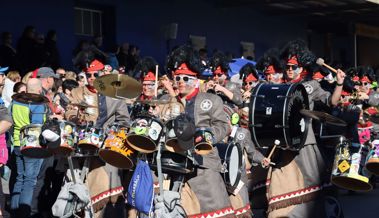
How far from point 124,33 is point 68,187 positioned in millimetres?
10039

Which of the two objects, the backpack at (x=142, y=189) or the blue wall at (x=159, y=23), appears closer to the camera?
the backpack at (x=142, y=189)

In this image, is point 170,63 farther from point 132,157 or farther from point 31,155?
point 31,155

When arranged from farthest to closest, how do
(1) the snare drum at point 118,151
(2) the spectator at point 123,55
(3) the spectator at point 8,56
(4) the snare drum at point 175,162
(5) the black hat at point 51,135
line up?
1. (2) the spectator at point 123,55
2. (3) the spectator at point 8,56
3. (5) the black hat at point 51,135
4. (1) the snare drum at point 118,151
5. (4) the snare drum at point 175,162

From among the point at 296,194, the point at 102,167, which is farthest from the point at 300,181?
the point at 102,167

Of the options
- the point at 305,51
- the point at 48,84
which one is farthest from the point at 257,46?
the point at 305,51

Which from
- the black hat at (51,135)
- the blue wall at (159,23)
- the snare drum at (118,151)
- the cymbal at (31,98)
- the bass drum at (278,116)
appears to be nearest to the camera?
the snare drum at (118,151)

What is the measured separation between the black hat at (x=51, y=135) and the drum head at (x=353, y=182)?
2278mm

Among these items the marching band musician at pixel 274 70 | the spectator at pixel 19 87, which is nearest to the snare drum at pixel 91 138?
the marching band musician at pixel 274 70

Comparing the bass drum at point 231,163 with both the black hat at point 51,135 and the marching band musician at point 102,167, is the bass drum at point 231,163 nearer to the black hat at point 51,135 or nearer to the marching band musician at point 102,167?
the marching band musician at point 102,167

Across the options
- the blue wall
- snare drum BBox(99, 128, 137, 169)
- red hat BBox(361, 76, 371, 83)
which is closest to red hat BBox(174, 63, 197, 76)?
snare drum BBox(99, 128, 137, 169)

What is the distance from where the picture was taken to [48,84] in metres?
10.1

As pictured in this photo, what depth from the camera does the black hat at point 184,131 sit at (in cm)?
602

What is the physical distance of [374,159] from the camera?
6703 mm

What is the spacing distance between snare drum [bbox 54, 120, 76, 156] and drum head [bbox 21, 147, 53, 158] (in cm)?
8
